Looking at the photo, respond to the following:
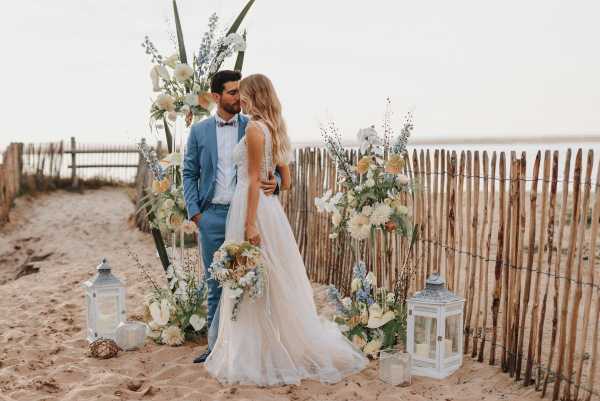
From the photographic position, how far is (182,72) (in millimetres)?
4203

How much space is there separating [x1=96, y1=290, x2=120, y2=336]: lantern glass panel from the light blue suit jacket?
44.5 inches

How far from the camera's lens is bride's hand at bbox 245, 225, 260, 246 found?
136 inches

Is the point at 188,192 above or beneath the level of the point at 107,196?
above

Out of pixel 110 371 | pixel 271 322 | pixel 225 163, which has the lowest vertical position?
pixel 110 371

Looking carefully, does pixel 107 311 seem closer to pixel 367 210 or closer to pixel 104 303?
pixel 104 303

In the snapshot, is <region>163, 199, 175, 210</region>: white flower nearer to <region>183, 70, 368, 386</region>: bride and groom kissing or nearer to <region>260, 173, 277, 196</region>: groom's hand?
<region>183, 70, 368, 386</region>: bride and groom kissing

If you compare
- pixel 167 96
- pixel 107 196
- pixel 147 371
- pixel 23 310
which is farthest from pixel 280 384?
pixel 107 196

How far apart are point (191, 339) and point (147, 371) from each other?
0.59m

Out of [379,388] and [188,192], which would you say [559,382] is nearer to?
[379,388]

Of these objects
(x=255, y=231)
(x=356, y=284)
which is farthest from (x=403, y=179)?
(x=255, y=231)

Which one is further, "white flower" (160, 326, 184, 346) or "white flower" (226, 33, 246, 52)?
"white flower" (160, 326, 184, 346)

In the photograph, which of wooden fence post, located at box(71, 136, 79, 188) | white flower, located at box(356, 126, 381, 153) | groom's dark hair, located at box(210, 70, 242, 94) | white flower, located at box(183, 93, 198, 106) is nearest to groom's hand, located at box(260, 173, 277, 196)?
groom's dark hair, located at box(210, 70, 242, 94)

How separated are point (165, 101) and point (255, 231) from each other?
4.13 ft

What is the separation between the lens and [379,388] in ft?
11.7
